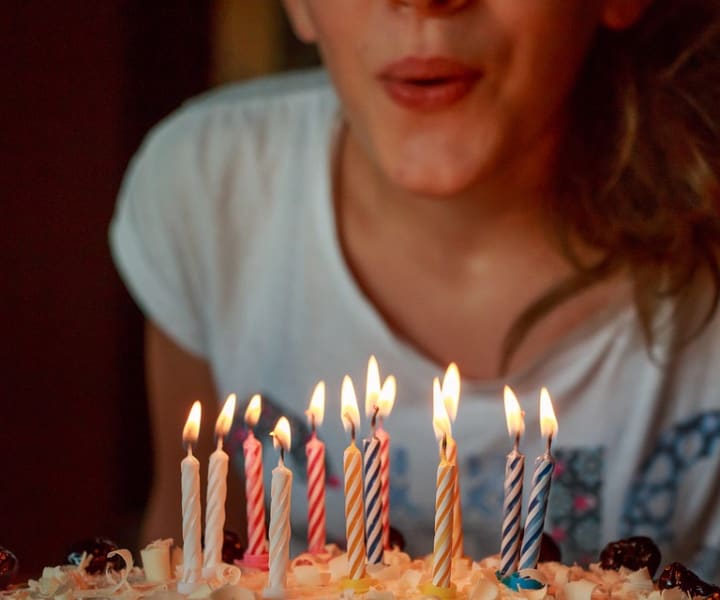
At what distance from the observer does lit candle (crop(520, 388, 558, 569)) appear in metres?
1.13

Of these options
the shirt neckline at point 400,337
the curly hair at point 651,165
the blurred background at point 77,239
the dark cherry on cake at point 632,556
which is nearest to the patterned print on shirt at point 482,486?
the shirt neckline at point 400,337

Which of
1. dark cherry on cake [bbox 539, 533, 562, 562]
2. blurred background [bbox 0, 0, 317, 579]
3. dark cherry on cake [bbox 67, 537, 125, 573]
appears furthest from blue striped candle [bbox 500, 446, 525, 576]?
blurred background [bbox 0, 0, 317, 579]

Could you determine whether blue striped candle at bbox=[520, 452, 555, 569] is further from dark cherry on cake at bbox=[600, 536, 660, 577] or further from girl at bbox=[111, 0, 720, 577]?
girl at bbox=[111, 0, 720, 577]

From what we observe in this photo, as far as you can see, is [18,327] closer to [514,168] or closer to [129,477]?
[129,477]

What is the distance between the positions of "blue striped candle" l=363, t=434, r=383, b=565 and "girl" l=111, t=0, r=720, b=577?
50 centimetres

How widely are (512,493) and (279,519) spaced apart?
212 mm

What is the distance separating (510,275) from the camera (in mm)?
1846

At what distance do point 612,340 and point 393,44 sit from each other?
563mm

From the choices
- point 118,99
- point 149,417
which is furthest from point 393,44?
point 149,417

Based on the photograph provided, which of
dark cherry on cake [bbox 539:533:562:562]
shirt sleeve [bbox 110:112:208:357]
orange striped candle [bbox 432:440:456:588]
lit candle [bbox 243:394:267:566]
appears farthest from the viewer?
shirt sleeve [bbox 110:112:208:357]

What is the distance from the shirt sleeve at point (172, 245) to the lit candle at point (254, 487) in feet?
2.56

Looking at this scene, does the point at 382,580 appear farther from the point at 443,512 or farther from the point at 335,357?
the point at 335,357

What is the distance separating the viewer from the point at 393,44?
60.0 inches

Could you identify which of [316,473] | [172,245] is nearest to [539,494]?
[316,473]
